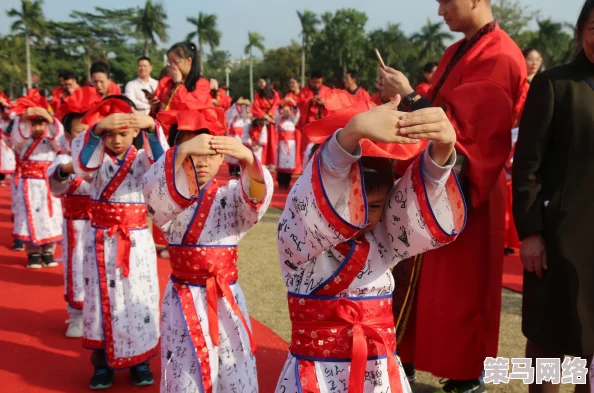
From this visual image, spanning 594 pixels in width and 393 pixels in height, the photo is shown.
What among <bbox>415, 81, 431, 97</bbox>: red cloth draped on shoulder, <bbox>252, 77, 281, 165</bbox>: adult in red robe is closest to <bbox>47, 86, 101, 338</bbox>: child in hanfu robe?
<bbox>415, 81, 431, 97</bbox>: red cloth draped on shoulder

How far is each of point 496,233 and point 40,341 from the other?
125 inches

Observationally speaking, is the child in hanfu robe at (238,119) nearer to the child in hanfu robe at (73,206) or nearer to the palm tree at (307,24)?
the child in hanfu robe at (73,206)

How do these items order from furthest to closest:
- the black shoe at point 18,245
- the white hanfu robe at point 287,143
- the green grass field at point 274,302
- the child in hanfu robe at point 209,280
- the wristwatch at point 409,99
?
the white hanfu robe at point 287,143, the black shoe at point 18,245, the green grass field at point 274,302, the child in hanfu robe at point 209,280, the wristwatch at point 409,99

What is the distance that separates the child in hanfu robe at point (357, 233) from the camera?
139 centimetres

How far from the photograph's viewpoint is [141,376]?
3479mm

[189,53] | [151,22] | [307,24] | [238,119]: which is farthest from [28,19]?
[189,53]

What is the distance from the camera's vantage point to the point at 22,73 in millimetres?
43781

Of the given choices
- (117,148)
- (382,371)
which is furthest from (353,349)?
(117,148)

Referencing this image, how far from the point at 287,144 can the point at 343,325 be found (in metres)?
10.2

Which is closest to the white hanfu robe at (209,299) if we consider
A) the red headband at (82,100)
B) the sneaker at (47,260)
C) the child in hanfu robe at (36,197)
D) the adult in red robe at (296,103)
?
the red headband at (82,100)

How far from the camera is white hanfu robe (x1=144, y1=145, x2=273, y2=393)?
8.25ft

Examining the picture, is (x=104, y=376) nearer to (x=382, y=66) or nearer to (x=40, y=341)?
(x=40, y=341)

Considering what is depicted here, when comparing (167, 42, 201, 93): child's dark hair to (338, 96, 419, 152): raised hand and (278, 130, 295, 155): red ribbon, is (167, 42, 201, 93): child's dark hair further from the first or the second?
(278, 130, 295, 155): red ribbon

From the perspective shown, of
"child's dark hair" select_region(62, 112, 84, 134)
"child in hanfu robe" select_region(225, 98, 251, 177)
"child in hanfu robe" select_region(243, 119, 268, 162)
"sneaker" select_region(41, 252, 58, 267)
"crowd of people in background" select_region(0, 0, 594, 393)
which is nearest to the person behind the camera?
"crowd of people in background" select_region(0, 0, 594, 393)
